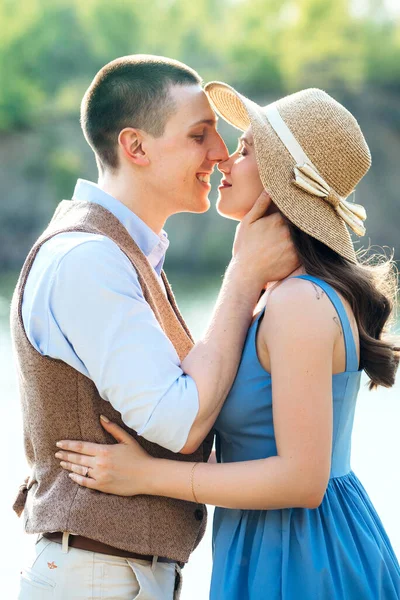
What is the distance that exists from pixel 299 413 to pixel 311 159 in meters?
0.49

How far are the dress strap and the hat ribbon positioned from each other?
0.17 meters

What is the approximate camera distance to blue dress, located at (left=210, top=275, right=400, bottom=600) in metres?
1.58

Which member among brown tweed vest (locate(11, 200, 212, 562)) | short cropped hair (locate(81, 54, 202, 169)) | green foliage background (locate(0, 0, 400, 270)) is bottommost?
brown tweed vest (locate(11, 200, 212, 562))

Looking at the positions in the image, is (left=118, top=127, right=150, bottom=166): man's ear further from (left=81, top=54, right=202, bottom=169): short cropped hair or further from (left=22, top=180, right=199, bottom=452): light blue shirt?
(left=22, top=180, right=199, bottom=452): light blue shirt

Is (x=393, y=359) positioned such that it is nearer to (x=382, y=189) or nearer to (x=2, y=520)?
(x=2, y=520)

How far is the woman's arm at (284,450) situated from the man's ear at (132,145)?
48cm

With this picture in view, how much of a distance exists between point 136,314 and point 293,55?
54.4 ft

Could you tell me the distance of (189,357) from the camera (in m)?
1.60

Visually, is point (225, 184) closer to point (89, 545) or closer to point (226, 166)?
point (226, 166)

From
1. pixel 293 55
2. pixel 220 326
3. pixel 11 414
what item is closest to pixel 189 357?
pixel 220 326

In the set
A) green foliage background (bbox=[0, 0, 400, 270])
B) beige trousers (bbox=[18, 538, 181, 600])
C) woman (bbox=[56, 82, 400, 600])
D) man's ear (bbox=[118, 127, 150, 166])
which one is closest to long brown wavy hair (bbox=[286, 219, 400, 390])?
woman (bbox=[56, 82, 400, 600])

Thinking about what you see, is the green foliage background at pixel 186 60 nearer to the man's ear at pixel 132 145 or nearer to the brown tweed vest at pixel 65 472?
the man's ear at pixel 132 145

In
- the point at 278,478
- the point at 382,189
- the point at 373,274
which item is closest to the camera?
the point at 278,478

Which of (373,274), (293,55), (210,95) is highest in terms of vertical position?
(293,55)
